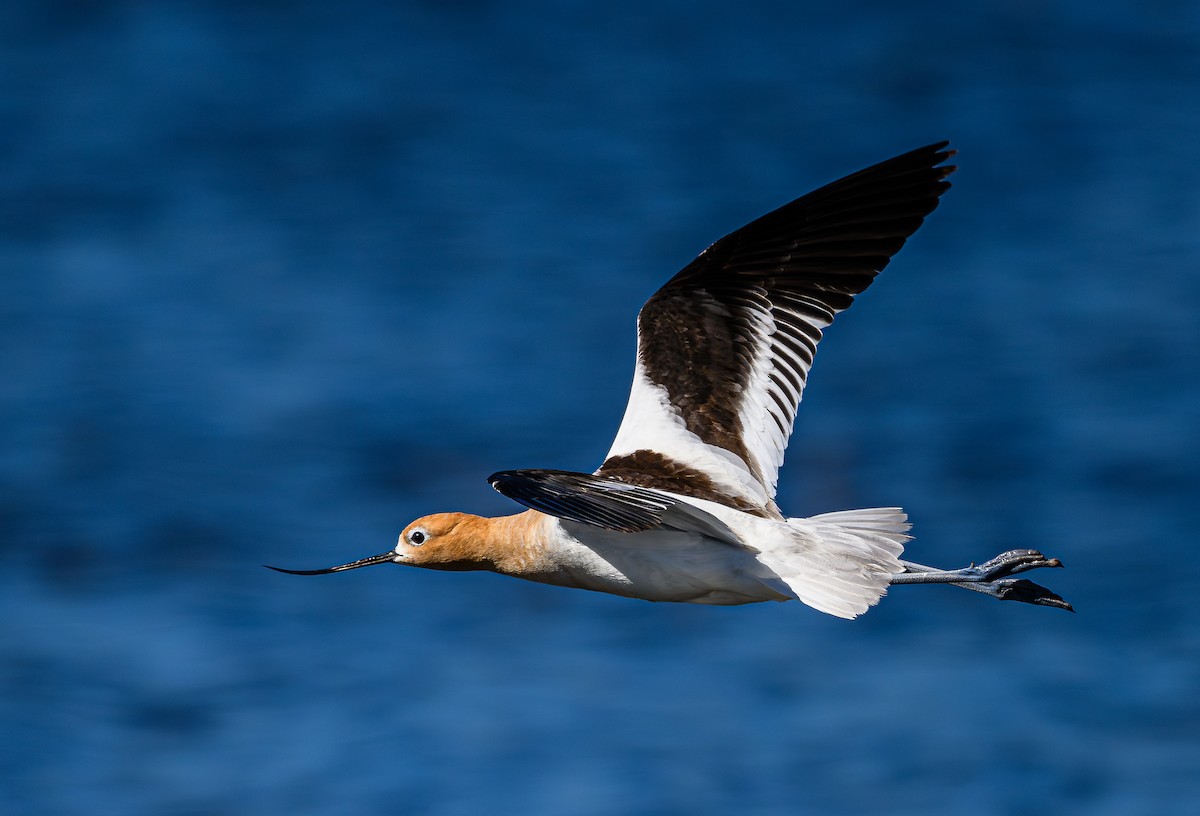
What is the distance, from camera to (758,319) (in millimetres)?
7973

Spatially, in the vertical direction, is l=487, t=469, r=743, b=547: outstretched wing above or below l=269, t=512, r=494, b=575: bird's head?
below

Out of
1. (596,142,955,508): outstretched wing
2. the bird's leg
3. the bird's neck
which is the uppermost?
(596,142,955,508): outstretched wing

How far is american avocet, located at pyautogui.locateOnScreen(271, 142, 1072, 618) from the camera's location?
651 centimetres

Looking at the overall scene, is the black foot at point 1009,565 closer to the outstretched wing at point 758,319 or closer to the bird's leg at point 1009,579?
the bird's leg at point 1009,579

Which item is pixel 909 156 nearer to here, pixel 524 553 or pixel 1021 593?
pixel 1021 593

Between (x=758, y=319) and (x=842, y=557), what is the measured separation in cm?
174

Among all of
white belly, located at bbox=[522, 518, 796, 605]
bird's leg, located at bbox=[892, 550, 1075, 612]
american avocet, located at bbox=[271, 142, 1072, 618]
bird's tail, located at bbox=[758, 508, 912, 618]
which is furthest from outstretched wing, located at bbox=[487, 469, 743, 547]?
bird's leg, located at bbox=[892, 550, 1075, 612]

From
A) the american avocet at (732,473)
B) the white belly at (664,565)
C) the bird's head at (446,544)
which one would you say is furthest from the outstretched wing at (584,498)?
the bird's head at (446,544)

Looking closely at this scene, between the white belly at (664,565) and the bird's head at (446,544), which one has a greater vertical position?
the bird's head at (446,544)

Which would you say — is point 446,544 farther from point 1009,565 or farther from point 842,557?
point 1009,565

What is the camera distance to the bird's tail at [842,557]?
A: 6.36 metres

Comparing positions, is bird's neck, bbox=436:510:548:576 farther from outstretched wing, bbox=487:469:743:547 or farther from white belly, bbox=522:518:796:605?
A: outstretched wing, bbox=487:469:743:547

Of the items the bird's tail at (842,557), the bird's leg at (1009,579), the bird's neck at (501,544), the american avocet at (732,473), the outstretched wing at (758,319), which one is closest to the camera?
the bird's tail at (842,557)

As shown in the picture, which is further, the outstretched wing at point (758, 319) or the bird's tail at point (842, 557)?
the outstretched wing at point (758, 319)
